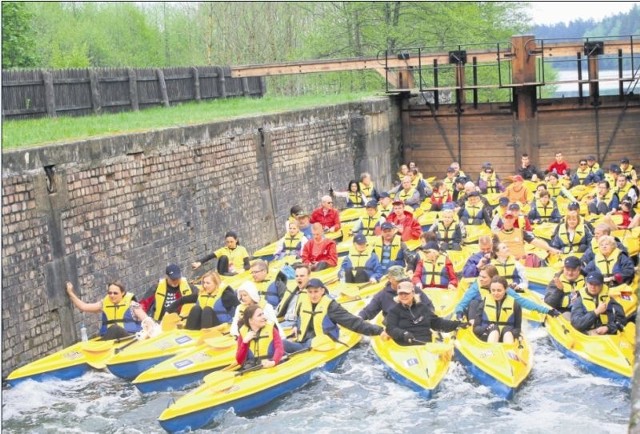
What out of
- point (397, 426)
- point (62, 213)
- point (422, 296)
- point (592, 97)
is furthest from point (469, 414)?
point (592, 97)

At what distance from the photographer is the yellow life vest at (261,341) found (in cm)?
1199

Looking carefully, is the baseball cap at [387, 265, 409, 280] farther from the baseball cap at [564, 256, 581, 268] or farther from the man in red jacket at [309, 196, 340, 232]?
the man in red jacket at [309, 196, 340, 232]

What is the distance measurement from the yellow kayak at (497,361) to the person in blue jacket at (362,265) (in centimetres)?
348

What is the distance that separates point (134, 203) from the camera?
16906 mm

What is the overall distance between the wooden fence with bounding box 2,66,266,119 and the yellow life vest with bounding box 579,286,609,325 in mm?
10977

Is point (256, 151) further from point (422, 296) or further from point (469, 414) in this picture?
point (469, 414)

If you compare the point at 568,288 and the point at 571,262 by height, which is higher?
the point at 571,262

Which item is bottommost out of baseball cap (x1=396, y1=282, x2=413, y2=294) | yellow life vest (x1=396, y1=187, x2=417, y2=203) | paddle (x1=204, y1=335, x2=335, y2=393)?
paddle (x1=204, y1=335, x2=335, y2=393)

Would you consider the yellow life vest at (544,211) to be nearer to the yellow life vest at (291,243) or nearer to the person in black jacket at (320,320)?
the yellow life vest at (291,243)

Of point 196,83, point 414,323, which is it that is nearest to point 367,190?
point 196,83

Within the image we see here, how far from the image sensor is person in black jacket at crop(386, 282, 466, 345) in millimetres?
12711

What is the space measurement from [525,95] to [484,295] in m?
15.0

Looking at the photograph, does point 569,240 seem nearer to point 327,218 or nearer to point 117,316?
point 327,218

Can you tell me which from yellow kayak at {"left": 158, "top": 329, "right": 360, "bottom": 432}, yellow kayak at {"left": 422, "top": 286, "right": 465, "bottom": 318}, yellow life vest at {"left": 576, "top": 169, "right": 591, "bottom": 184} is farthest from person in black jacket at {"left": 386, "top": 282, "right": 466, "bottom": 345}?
yellow life vest at {"left": 576, "top": 169, "right": 591, "bottom": 184}
